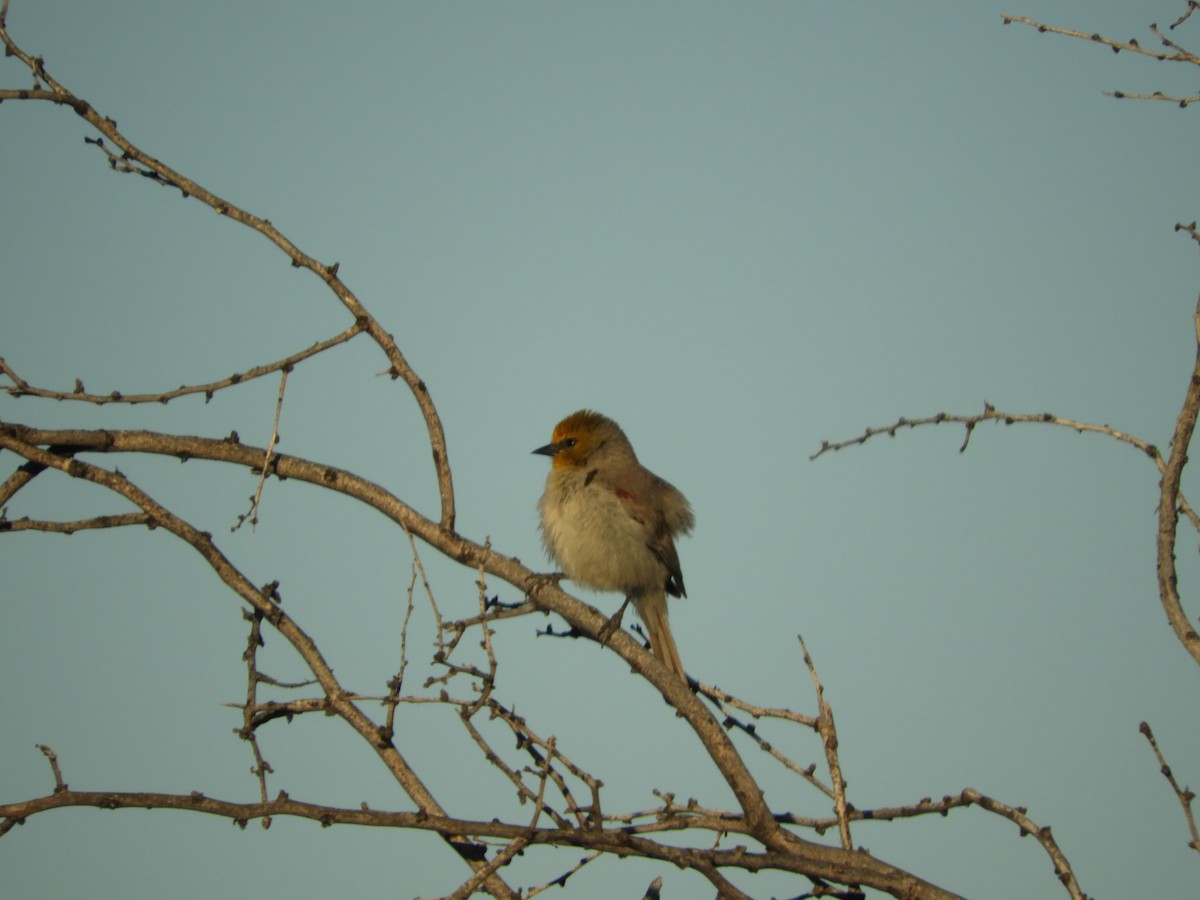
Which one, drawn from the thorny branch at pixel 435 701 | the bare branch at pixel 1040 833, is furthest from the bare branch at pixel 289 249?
the bare branch at pixel 1040 833

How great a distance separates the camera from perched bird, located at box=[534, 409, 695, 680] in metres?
7.77

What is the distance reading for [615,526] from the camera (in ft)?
25.6

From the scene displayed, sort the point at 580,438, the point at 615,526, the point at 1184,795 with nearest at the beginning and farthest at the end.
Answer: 1. the point at 1184,795
2. the point at 615,526
3. the point at 580,438

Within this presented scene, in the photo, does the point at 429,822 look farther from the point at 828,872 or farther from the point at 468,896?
the point at 828,872

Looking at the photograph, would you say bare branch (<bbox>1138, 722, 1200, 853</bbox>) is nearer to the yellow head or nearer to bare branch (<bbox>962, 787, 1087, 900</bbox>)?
bare branch (<bbox>962, 787, 1087, 900</bbox>)

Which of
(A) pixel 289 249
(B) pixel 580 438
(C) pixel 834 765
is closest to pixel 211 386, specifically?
(A) pixel 289 249

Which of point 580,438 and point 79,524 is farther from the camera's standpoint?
point 580,438

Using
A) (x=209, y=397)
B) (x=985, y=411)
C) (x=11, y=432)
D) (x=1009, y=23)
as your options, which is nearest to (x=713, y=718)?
(x=985, y=411)

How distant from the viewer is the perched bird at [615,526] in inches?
306

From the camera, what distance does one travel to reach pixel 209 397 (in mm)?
4387

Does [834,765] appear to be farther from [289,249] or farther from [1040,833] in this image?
[289,249]

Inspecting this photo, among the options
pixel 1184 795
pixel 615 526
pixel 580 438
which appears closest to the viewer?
pixel 1184 795

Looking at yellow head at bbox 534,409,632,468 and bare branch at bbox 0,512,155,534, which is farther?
yellow head at bbox 534,409,632,468

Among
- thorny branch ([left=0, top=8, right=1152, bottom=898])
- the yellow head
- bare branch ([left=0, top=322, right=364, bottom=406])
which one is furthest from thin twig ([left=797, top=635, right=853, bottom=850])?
the yellow head
